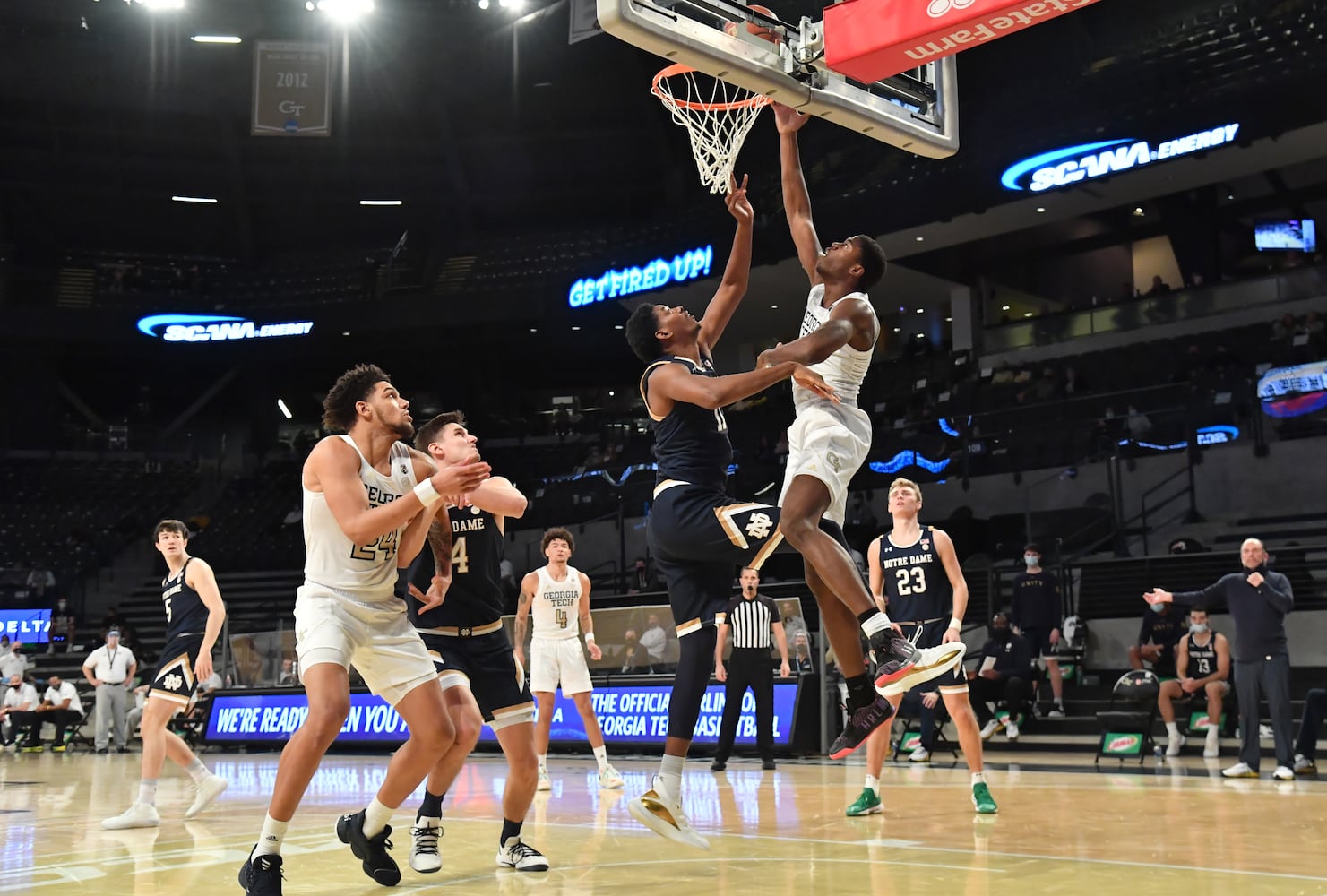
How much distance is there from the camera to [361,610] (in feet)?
16.7

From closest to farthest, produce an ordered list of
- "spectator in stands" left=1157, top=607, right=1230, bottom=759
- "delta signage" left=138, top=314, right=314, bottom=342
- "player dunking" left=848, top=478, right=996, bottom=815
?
"player dunking" left=848, top=478, right=996, bottom=815 → "spectator in stands" left=1157, top=607, right=1230, bottom=759 → "delta signage" left=138, top=314, right=314, bottom=342

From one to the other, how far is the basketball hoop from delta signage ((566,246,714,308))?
17413mm

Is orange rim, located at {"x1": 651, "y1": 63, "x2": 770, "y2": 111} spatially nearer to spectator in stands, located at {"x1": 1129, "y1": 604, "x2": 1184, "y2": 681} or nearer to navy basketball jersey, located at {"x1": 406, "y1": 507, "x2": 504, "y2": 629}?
navy basketball jersey, located at {"x1": 406, "y1": 507, "x2": 504, "y2": 629}

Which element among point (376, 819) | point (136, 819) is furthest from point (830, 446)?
point (136, 819)

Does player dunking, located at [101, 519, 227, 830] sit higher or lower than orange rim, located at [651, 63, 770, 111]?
lower

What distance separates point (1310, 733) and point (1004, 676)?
3.85 meters

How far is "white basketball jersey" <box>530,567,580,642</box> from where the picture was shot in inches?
436

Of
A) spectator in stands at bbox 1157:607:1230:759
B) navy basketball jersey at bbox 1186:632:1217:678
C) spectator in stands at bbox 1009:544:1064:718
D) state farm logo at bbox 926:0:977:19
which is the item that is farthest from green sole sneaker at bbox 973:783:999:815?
spectator in stands at bbox 1009:544:1064:718

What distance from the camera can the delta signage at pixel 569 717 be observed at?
1459 centimetres

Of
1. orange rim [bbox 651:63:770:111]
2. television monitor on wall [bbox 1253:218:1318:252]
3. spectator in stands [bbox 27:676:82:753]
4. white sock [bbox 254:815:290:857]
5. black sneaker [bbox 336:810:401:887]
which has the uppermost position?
→ television monitor on wall [bbox 1253:218:1318:252]

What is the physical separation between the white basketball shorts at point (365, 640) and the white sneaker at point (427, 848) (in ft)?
3.22

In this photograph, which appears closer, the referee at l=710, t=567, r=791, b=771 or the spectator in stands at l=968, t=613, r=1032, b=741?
the referee at l=710, t=567, r=791, b=771

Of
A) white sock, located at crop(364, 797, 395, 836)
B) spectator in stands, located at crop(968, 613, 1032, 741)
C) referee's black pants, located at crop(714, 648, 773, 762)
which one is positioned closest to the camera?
white sock, located at crop(364, 797, 395, 836)

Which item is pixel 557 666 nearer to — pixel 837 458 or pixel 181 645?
pixel 181 645
